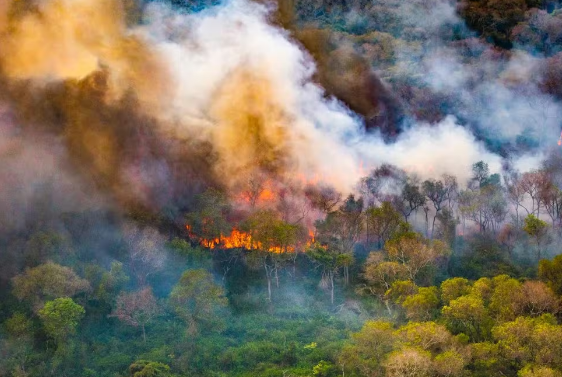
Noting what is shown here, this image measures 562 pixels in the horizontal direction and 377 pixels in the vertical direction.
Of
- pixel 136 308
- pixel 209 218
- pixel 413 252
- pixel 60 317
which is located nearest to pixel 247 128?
pixel 209 218

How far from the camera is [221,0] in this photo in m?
78.1

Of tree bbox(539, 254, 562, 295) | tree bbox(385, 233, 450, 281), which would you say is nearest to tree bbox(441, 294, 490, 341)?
tree bbox(539, 254, 562, 295)

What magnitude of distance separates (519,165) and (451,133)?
849 cm

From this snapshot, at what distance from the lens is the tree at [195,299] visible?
47.9 m

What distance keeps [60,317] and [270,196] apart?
26907 millimetres

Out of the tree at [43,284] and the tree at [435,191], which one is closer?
the tree at [43,284]

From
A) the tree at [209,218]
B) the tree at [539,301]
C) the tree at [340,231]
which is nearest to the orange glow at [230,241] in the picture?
the tree at [209,218]

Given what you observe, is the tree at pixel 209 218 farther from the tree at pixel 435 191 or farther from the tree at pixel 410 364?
the tree at pixel 410 364

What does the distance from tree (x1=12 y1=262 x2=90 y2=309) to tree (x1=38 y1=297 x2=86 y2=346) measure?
1361 millimetres

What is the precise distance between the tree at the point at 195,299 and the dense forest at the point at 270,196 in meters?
0.17

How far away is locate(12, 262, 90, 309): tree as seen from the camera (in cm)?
4572

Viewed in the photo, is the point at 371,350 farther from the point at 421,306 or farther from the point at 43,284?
the point at 43,284

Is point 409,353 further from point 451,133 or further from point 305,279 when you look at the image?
point 451,133

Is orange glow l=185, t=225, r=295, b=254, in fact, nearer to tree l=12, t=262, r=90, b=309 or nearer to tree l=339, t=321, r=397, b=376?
tree l=12, t=262, r=90, b=309
